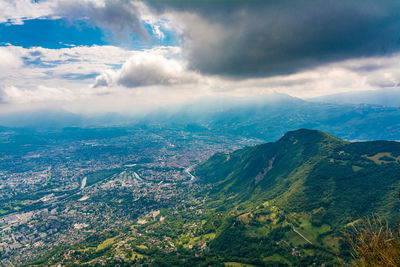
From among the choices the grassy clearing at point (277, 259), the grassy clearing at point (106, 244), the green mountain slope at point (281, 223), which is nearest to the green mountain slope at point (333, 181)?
the green mountain slope at point (281, 223)

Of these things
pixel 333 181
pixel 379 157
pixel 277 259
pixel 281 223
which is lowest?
pixel 277 259

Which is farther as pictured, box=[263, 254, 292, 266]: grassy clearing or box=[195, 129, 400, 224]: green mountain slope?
box=[195, 129, 400, 224]: green mountain slope

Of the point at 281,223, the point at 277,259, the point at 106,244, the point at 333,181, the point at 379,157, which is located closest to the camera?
the point at 277,259

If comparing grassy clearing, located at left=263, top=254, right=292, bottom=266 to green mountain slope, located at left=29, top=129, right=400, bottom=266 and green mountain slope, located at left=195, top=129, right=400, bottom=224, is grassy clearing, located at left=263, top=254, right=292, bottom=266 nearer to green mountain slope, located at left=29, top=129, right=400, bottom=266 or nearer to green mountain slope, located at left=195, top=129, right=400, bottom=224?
green mountain slope, located at left=29, top=129, right=400, bottom=266

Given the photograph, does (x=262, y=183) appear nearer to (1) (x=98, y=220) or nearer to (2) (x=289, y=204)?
(2) (x=289, y=204)

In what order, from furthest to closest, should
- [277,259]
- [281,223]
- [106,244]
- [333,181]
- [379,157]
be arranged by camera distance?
[379,157] → [333,181] → [106,244] → [281,223] → [277,259]

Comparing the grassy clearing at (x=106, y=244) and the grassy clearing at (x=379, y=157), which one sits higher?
the grassy clearing at (x=379, y=157)

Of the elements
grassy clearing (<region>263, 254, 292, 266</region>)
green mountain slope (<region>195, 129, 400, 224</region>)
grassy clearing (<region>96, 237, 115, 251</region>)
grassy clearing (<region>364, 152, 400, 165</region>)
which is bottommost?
grassy clearing (<region>96, 237, 115, 251</region>)

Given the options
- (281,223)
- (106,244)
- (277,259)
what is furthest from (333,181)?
(106,244)

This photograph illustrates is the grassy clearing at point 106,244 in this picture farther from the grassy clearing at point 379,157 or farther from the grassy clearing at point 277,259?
the grassy clearing at point 379,157

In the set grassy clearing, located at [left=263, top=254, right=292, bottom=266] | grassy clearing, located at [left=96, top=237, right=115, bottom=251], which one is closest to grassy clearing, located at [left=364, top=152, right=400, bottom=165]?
grassy clearing, located at [left=263, top=254, right=292, bottom=266]

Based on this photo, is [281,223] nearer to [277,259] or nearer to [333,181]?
[277,259]
